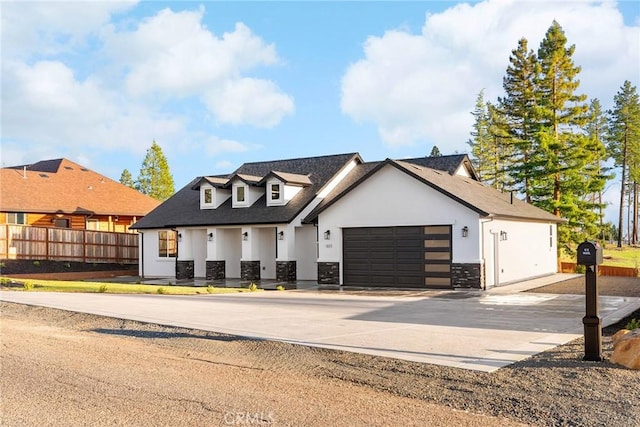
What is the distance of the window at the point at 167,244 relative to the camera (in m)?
33.7

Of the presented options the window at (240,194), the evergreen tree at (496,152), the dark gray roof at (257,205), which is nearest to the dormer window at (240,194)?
the window at (240,194)

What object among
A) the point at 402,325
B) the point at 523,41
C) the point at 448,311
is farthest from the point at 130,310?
the point at 523,41

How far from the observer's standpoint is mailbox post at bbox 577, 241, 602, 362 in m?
8.89

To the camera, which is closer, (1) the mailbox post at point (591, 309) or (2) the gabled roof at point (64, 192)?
(1) the mailbox post at point (591, 309)

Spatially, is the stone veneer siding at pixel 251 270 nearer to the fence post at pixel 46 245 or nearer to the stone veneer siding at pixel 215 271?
the stone veneer siding at pixel 215 271

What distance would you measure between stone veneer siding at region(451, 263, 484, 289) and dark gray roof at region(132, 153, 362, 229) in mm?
8488

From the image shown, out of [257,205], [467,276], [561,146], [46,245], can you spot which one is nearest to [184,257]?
[257,205]

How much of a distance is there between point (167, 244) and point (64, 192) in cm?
1119

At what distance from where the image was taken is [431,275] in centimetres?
2352

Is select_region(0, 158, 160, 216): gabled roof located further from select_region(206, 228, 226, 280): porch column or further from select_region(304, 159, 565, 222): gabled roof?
select_region(304, 159, 565, 222): gabled roof

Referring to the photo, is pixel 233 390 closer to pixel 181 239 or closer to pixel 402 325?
pixel 402 325

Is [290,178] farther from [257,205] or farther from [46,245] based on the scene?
[46,245]

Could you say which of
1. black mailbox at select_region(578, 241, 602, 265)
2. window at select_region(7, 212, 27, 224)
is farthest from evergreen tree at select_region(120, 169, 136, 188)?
black mailbox at select_region(578, 241, 602, 265)

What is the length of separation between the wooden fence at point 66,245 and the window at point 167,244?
4.90 meters
